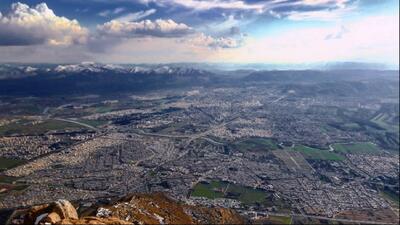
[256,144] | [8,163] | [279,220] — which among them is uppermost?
[8,163]

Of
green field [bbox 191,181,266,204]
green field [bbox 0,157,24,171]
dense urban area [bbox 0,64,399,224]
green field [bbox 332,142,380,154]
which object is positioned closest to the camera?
dense urban area [bbox 0,64,399,224]

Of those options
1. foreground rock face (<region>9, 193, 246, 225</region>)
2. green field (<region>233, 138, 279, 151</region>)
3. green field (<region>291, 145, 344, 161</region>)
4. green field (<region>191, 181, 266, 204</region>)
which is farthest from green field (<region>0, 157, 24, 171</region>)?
green field (<region>291, 145, 344, 161</region>)

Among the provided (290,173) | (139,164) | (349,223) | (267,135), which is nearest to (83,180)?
(139,164)

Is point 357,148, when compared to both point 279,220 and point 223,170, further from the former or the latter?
point 279,220

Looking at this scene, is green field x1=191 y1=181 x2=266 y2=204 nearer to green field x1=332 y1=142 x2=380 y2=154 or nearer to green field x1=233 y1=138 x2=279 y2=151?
green field x1=233 y1=138 x2=279 y2=151

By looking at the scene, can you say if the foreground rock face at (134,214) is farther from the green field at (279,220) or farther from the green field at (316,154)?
the green field at (316,154)

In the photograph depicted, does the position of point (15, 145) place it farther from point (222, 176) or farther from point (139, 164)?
point (222, 176)

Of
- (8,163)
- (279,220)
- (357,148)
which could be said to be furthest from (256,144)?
(8,163)

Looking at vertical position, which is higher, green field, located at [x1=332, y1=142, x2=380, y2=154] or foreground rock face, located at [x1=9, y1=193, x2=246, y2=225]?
foreground rock face, located at [x1=9, y1=193, x2=246, y2=225]
